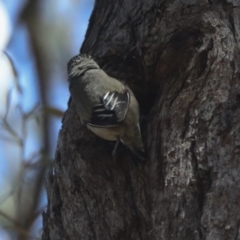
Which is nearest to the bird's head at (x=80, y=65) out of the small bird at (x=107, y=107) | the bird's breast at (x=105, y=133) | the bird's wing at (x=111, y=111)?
the small bird at (x=107, y=107)

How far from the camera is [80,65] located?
2816 mm

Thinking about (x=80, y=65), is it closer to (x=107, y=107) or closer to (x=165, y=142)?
(x=107, y=107)

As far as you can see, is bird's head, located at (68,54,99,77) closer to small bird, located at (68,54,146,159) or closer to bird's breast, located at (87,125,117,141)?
small bird, located at (68,54,146,159)

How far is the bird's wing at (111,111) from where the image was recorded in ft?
8.38

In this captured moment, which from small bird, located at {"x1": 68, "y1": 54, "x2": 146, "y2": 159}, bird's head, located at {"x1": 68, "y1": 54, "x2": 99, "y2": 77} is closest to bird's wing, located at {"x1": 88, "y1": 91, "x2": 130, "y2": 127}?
small bird, located at {"x1": 68, "y1": 54, "x2": 146, "y2": 159}

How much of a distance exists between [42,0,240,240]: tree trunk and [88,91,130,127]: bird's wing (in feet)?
0.31

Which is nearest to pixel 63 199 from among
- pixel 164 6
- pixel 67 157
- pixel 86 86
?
pixel 67 157

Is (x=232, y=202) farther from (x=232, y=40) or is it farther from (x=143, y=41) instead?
(x=143, y=41)

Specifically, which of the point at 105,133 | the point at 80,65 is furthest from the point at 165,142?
the point at 80,65

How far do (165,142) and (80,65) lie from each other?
771 millimetres

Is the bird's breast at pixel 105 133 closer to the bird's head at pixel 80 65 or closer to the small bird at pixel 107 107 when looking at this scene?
the small bird at pixel 107 107

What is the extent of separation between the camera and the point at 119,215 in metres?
2.33

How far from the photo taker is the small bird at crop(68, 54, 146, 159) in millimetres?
2520

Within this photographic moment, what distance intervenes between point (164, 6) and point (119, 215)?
0.94m
